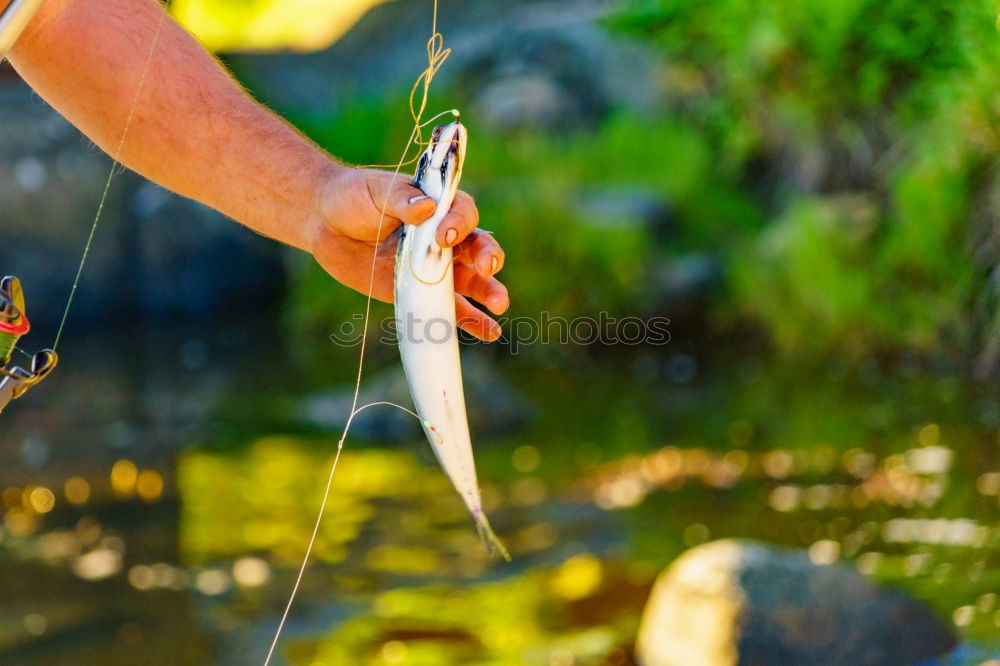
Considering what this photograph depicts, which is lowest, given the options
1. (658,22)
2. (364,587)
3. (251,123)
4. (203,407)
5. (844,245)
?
(251,123)

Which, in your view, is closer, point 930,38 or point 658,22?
point 930,38

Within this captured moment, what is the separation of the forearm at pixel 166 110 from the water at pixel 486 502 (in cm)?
261

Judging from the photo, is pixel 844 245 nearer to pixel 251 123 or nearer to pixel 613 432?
pixel 613 432

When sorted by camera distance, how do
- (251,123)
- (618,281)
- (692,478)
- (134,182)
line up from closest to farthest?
(251,123) < (692,478) < (618,281) < (134,182)

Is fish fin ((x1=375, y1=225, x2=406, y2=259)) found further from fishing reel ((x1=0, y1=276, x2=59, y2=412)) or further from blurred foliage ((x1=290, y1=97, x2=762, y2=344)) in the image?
blurred foliage ((x1=290, y1=97, x2=762, y2=344))

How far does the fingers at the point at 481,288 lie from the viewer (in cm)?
169

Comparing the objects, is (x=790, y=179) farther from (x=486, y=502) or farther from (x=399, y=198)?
(x=399, y=198)

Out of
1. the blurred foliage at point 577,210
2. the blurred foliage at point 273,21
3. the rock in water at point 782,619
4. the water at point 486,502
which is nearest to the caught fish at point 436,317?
the rock in water at point 782,619

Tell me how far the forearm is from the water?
2.61m

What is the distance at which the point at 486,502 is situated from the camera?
570 centimetres

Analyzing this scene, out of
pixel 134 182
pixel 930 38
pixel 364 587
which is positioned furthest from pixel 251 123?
pixel 134 182

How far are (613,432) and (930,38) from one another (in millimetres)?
3378

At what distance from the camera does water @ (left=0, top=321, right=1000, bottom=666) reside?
4.40 meters

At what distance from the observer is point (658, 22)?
32.0 feet
